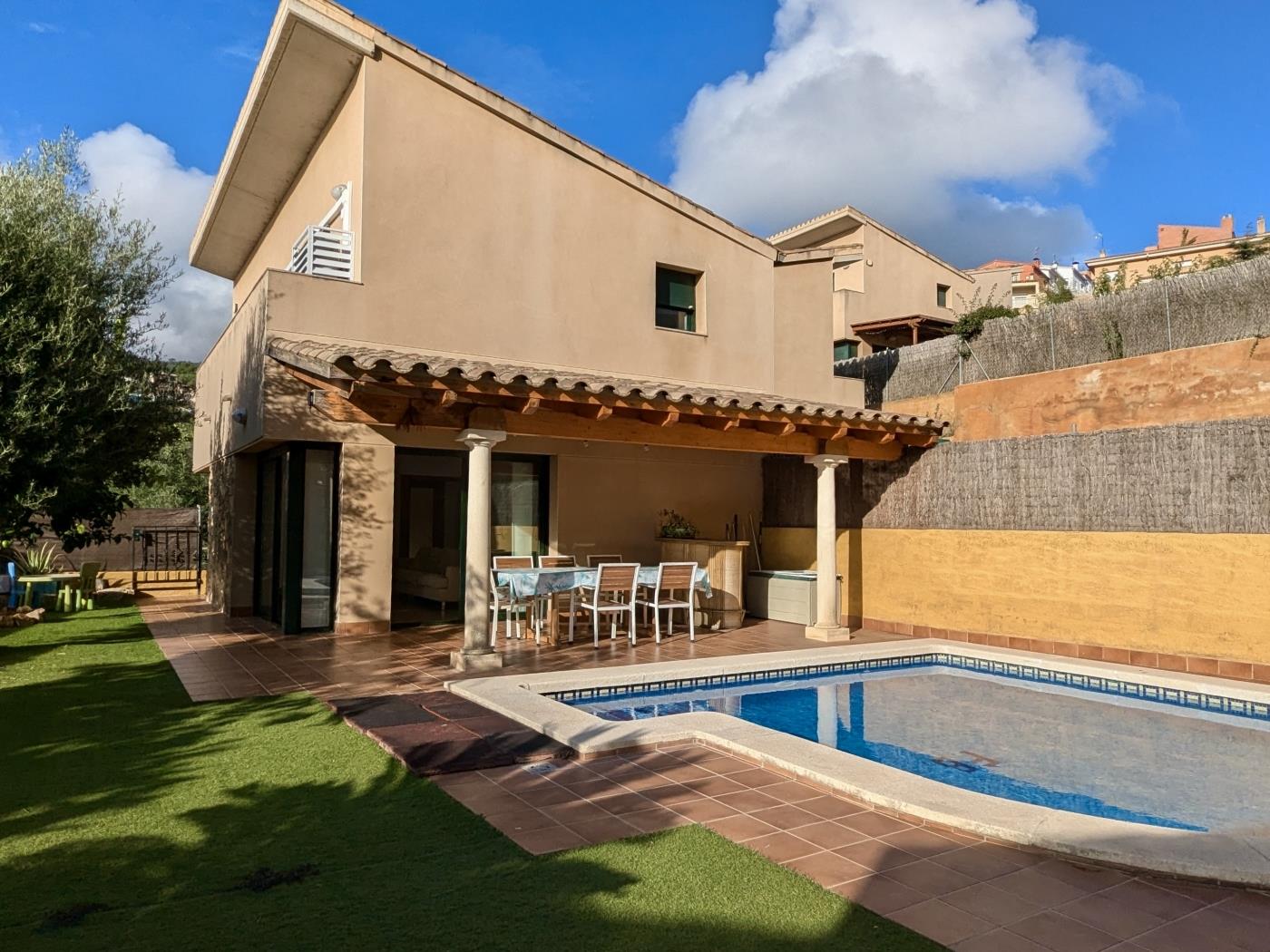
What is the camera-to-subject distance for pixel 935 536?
12.3 m

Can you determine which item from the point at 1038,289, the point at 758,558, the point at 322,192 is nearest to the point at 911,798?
the point at 758,558

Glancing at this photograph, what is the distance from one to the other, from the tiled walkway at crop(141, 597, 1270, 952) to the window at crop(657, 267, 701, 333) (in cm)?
788

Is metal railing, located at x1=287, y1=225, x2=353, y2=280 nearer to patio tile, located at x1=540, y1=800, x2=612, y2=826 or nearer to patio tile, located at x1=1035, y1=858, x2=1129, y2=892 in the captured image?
patio tile, located at x1=540, y1=800, x2=612, y2=826

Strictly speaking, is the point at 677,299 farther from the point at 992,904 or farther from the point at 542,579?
the point at 992,904

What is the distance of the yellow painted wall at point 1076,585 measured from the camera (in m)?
9.00

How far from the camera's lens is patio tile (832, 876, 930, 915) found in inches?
141

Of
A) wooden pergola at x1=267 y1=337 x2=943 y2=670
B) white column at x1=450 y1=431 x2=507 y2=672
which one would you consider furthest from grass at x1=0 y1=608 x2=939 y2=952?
wooden pergola at x1=267 y1=337 x2=943 y2=670

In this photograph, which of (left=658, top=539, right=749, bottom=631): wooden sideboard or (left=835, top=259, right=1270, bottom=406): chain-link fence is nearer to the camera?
(left=835, top=259, right=1270, bottom=406): chain-link fence

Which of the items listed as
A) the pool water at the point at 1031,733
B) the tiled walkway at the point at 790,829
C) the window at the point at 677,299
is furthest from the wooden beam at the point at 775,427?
the tiled walkway at the point at 790,829

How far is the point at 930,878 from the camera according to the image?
3906 millimetres

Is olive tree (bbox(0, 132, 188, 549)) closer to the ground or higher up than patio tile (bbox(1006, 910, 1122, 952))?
higher up

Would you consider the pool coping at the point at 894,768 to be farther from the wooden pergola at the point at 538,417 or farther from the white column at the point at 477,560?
the wooden pergola at the point at 538,417

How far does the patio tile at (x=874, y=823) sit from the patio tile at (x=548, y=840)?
1.49 m

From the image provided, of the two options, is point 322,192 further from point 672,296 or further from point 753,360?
point 753,360
